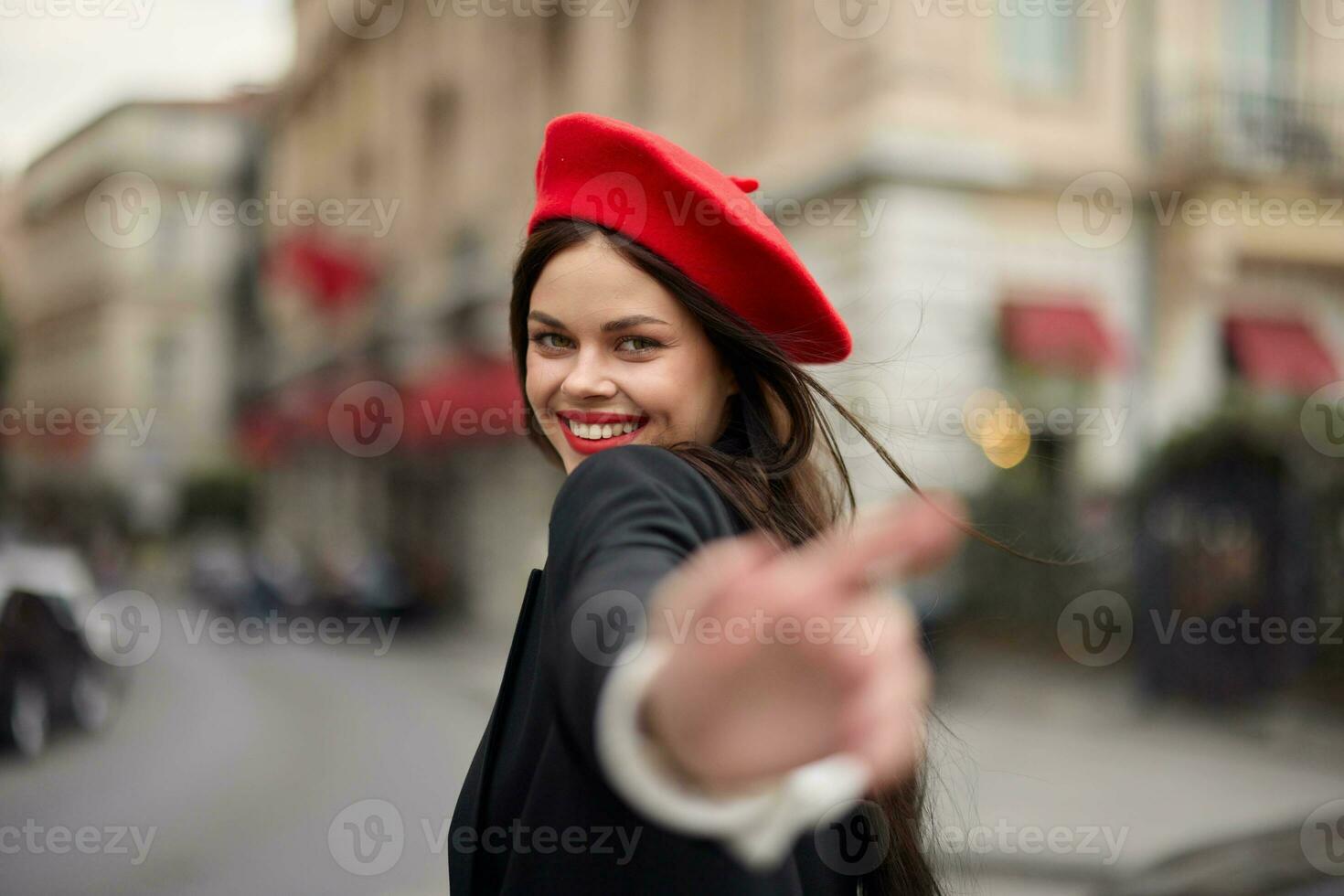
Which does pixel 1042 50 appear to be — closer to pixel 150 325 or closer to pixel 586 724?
pixel 586 724

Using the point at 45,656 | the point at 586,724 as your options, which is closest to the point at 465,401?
the point at 45,656

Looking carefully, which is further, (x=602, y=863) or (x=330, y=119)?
(x=330, y=119)

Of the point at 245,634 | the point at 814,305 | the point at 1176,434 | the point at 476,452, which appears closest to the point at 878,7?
the point at 1176,434

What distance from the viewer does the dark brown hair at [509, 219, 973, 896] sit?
123 centimetres

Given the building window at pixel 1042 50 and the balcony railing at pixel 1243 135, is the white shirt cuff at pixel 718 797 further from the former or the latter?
the balcony railing at pixel 1243 135

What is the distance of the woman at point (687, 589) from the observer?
706 millimetres

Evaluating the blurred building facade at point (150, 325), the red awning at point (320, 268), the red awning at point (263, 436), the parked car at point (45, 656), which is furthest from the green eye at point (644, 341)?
the blurred building facade at point (150, 325)

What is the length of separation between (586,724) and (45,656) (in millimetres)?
9081

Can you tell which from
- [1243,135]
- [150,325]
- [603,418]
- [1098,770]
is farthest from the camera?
[150,325]

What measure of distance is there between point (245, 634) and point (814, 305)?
19.1 metres

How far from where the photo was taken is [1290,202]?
12312 mm

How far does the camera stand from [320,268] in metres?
23.4

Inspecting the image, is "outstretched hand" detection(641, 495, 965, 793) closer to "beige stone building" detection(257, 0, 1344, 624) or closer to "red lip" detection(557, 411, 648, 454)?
"red lip" detection(557, 411, 648, 454)

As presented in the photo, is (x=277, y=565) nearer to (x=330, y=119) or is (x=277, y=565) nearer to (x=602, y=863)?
(x=330, y=119)
